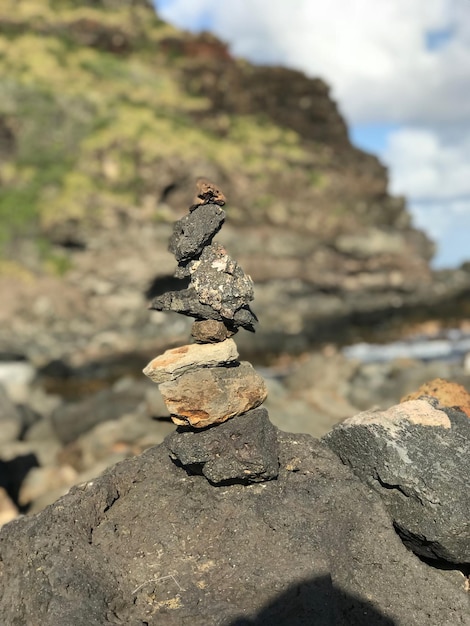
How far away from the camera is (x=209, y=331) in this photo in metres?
6.07

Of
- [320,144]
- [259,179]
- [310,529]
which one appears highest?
[320,144]

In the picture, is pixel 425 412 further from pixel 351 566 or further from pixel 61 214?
pixel 61 214

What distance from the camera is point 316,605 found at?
441 centimetres

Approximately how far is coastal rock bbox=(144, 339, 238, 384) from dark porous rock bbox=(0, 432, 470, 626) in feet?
3.34

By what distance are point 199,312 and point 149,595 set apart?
288cm

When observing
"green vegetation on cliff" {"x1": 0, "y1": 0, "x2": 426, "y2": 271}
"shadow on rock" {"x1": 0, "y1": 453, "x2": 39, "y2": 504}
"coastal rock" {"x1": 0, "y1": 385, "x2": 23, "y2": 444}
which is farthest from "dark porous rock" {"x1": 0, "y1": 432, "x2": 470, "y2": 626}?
"green vegetation on cliff" {"x1": 0, "y1": 0, "x2": 426, "y2": 271}

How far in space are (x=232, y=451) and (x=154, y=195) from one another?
1298 inches

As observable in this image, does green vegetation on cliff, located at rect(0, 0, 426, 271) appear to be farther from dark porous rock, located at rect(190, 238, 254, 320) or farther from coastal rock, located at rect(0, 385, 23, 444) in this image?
dark porous rock, located at rect(190, 238, 254, 320)

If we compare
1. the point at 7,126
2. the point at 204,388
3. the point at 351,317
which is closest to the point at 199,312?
the point at 204,388

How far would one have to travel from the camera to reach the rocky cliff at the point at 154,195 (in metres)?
33.4

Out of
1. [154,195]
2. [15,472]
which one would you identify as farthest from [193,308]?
[154,195]

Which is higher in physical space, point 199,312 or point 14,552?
point 199,312

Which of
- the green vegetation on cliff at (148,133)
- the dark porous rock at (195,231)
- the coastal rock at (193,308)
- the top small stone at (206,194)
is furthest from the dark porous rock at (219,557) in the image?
the green vegetation on cliff at (148,133)

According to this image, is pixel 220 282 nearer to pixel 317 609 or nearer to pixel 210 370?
pixel 210 370
